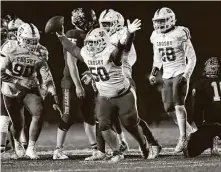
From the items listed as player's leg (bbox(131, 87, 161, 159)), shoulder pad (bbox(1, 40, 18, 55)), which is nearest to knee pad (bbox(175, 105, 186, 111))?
player's leg (bbox(131, 87, 161, 159))

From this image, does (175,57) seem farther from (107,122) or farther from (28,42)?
(28,42)

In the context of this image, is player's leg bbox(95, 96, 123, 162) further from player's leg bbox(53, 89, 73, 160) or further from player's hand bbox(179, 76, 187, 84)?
player's hand bbox(179, 76, 187, 84)

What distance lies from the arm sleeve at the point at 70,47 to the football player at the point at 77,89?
0.02 m

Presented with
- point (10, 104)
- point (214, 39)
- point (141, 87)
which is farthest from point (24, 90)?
point (214, 39)

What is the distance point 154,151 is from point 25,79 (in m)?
0.86

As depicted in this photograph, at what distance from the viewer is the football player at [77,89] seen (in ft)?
10.2

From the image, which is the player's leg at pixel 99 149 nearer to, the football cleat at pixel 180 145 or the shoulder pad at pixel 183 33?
the football cleat at pixel 180 145

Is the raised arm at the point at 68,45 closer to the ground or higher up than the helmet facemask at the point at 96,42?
closer to the ground

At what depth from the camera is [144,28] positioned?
10.3 feet

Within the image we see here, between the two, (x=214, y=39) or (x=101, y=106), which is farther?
(x=214, y=39)

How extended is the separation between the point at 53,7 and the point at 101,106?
74cm

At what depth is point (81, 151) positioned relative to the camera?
3139 mm

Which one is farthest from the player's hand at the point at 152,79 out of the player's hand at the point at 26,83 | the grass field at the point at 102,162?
the player's hand at the point at 26,83

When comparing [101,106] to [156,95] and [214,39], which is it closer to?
[156,95]
